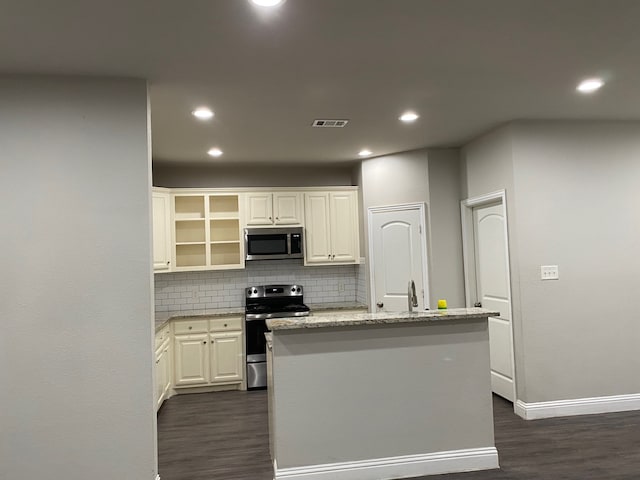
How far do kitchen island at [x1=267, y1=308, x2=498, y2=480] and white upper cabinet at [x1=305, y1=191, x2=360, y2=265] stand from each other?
8.47ft

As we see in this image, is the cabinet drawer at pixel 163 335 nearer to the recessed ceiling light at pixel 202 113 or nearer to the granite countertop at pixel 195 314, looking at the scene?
the granite countertop at pixel 195 314

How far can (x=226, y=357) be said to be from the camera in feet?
17.0

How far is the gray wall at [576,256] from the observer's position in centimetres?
400

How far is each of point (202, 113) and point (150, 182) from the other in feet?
3.11

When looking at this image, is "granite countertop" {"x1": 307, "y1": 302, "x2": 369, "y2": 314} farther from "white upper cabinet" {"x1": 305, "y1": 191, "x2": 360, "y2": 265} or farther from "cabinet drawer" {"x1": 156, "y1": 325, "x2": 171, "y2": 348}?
"cabinet drawer" {"x1": 156, "y1": 325, "x2": 171, "y2": 348}

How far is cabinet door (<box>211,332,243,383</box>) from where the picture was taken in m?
5.14

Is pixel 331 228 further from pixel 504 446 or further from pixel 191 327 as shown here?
pixel 504 446

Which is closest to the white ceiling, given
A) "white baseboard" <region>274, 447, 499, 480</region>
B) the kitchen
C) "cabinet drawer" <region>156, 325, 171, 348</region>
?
the kitchen

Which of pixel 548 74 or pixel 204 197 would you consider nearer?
pixel 548 74

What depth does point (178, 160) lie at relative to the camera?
5.23 meters

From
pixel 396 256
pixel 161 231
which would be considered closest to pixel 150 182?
pixel 161 231

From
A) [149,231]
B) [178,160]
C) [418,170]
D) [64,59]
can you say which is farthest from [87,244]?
[418,170]

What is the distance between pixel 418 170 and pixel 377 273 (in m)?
1.32

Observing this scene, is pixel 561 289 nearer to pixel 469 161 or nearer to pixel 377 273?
pixel 469 161
